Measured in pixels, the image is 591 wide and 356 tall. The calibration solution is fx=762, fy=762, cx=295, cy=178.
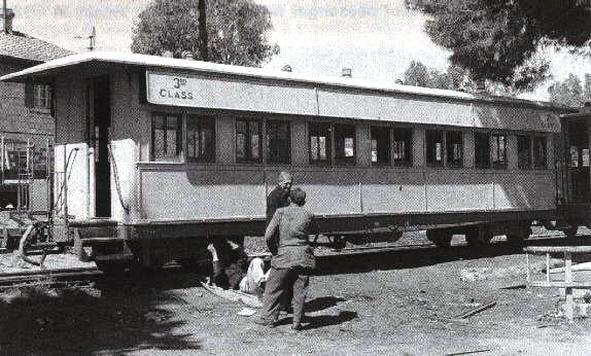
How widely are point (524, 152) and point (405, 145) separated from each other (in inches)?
149

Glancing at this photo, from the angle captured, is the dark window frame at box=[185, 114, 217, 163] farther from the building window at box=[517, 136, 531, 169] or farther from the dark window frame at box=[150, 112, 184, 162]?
the building window at box=[517, 136, 531, 169]

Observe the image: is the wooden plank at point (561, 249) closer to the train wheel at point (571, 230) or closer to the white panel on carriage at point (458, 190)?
the white panel on carriage at point (458, 190)

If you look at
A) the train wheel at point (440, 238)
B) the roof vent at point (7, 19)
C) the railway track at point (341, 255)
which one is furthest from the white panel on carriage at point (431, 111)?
the roof vent at point (7, 19)

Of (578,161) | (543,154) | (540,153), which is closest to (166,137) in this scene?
(540,153)

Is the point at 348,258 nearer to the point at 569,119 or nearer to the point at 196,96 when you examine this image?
the point at 196,96

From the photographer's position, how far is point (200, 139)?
11.2 meters

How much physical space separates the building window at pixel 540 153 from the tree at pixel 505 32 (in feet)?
7.50

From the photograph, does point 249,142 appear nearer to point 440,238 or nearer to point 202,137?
point 202,137

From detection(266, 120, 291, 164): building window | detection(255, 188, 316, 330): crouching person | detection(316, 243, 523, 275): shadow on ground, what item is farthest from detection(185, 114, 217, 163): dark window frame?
detection(255, 188, 316, 330): crouching person

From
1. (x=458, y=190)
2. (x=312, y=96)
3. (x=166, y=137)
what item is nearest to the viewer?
(x=166, y=137)

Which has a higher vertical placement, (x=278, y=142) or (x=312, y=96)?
(x=312, y=96)

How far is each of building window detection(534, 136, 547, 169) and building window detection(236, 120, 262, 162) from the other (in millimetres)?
7505

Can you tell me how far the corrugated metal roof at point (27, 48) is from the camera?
31.4 metres

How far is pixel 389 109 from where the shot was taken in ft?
44.1
